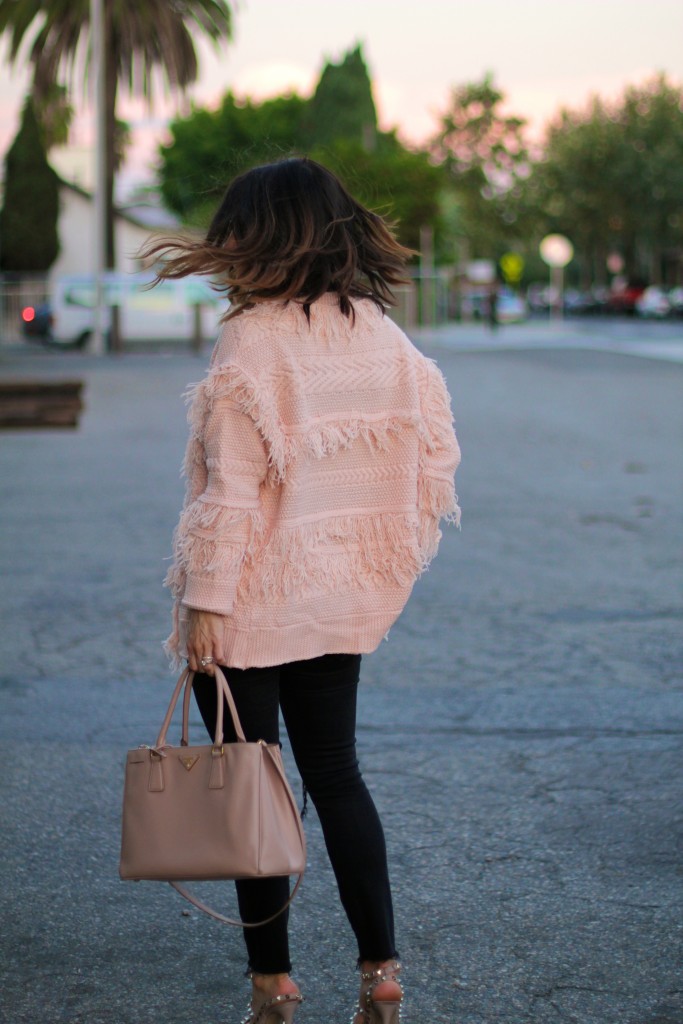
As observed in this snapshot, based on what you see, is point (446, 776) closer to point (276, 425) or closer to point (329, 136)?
point (276, 425)

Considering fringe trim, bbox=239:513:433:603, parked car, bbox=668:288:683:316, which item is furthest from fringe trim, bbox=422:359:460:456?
parked car, bbox=668:288:683:316

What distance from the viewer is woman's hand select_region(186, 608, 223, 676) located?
2.55 m

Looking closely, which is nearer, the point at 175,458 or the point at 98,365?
the point at 175,458

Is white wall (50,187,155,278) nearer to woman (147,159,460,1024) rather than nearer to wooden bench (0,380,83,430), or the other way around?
wooden bench (0,380,83,430)

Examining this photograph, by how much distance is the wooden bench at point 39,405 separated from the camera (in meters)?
13.3

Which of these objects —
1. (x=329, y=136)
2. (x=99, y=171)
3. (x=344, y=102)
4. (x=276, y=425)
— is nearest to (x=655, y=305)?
(x=329, y=136)

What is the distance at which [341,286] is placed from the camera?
8.46ft

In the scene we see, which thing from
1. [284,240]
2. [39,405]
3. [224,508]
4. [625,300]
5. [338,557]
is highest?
[284,240]

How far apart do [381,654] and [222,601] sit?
355 cm

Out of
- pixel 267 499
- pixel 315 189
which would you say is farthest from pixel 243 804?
pixel 315 189

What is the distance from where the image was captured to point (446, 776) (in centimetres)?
446

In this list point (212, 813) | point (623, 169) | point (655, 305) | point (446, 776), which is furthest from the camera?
point (623, 169)

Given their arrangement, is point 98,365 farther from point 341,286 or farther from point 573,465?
point 341,286

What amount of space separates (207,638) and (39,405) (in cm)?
1142
